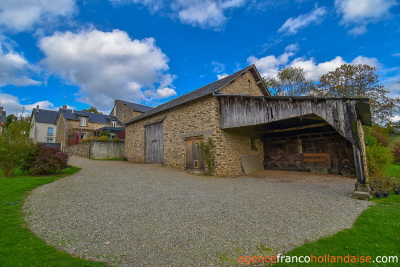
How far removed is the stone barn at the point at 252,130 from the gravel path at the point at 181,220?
2739 mm

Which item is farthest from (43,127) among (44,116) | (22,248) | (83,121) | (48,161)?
(22,248)

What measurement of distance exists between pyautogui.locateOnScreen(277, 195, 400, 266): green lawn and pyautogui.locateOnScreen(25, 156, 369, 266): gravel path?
8.1 inches

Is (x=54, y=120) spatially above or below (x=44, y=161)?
above

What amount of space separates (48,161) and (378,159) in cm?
1541

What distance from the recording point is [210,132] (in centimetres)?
999

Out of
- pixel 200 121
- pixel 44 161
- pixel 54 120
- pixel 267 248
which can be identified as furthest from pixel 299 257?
pixel 54 120

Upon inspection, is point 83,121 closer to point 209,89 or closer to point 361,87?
point 209,89

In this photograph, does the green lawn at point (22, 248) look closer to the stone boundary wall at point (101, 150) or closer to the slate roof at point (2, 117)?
the stone boundary wall at point (101, 150)

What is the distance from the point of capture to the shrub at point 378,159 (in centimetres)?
837

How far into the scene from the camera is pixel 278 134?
12.8m

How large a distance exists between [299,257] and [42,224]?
460 centimetres

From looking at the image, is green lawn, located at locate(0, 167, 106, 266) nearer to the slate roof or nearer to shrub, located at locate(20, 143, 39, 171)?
shrub, located at locate(20, 143, 39, 171)

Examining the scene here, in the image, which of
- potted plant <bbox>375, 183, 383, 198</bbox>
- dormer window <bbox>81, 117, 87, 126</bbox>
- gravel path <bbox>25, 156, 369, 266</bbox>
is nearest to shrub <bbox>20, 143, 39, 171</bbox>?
gravel path <bbox>25, 156, 369, 266</bbox>

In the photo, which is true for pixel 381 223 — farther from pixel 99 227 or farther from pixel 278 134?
pixel 278 134
